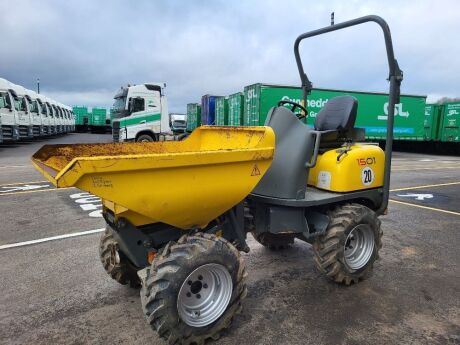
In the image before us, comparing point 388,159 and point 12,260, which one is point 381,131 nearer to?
point 388,159

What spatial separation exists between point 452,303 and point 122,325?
282 centimetres

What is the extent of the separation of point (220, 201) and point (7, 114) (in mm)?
18772

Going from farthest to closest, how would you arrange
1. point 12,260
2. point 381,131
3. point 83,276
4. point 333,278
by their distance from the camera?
point 381,131 < point 12,260 < point 83,276 < point 333,278

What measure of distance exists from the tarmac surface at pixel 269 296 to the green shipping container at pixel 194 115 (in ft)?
67.4

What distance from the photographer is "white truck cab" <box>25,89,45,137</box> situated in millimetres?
22016

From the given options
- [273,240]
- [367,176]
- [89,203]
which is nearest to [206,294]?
[273,240]

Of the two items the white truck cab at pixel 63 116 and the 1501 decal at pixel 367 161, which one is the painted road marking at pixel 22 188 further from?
the white truck cab at pixel 63 116

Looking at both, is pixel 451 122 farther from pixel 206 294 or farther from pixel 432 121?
pixel 206 294

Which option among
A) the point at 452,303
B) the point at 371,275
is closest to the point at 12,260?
the point at 371,275

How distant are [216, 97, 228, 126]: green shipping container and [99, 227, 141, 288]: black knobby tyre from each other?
17.6 m

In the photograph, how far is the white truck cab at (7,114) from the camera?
690 inches

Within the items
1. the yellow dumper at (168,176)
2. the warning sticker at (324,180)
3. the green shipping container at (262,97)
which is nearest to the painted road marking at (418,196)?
the warning sticker at (324,180)

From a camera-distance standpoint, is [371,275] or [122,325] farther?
[371,275]

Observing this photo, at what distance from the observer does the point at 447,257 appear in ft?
14.3
